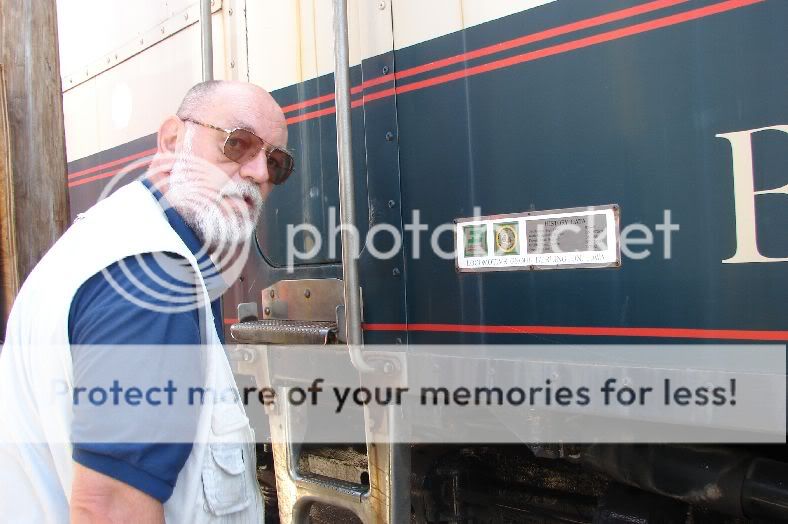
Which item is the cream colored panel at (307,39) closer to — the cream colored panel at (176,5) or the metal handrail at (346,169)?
the metal handrail at (346,169)

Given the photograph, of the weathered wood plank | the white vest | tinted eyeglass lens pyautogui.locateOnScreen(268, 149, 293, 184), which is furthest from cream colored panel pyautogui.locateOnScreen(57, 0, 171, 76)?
the white vest

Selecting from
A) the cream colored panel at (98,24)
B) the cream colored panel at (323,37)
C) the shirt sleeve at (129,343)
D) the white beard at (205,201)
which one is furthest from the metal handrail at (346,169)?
the cream colored panel at (98,24)

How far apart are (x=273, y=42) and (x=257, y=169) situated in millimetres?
990

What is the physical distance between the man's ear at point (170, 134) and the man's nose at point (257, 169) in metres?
0.16

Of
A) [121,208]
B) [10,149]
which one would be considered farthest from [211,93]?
[10,149]

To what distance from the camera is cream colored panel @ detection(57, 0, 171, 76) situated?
2.86 meters

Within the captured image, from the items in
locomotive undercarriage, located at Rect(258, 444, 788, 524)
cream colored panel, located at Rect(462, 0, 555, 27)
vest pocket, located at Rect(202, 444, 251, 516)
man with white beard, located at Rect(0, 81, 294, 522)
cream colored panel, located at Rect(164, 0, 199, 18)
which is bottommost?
locomotive undercarriage, located at Rect(258, 444, 788, 524)

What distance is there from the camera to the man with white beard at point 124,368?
1053mm

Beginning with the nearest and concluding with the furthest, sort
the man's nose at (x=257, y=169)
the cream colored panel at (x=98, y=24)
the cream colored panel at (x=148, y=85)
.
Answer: the man's nose at (x=257, y=169)
the cream colored panel at (x=148, y=85)
the cream colored panel at (x=98, y=24)

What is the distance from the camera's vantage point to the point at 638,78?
153 centimetres

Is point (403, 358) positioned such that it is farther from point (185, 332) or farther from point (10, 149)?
point (10, 149)

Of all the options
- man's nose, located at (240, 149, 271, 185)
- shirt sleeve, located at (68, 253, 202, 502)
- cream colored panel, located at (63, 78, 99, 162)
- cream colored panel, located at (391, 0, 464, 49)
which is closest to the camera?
shirt sleeve, located at (68, 253, 202, 502)

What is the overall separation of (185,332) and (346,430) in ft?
4.10

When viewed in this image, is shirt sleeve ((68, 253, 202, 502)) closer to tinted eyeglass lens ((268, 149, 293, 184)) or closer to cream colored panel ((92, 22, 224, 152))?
tinted eyeglass lens ((268, 149, 293, 184))
